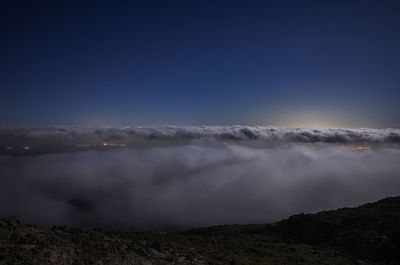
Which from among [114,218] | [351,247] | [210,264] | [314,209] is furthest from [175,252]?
[114,218]

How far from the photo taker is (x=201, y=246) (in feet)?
82.3

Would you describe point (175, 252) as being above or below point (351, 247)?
above

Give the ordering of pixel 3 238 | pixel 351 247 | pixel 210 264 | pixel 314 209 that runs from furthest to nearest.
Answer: pixel 314 209, pixel 351 247, pixel 210 264, pixel 3 238

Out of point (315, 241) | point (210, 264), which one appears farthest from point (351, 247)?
point (210, 264)

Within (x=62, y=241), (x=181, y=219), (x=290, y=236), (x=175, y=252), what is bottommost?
(x=181, y=219)

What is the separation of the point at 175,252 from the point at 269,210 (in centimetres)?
18280

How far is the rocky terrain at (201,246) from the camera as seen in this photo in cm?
1423

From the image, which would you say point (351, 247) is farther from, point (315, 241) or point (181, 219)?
point (181, 219)

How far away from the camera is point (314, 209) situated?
167000 mm

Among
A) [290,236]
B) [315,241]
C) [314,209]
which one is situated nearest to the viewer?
[315,241]

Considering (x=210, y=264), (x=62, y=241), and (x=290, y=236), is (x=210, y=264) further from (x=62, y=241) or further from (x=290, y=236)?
(x=290, y=236)

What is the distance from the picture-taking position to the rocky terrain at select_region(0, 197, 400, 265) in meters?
14.2

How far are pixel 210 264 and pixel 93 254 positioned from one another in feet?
28.5

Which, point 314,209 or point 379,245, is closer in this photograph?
point 379,245
